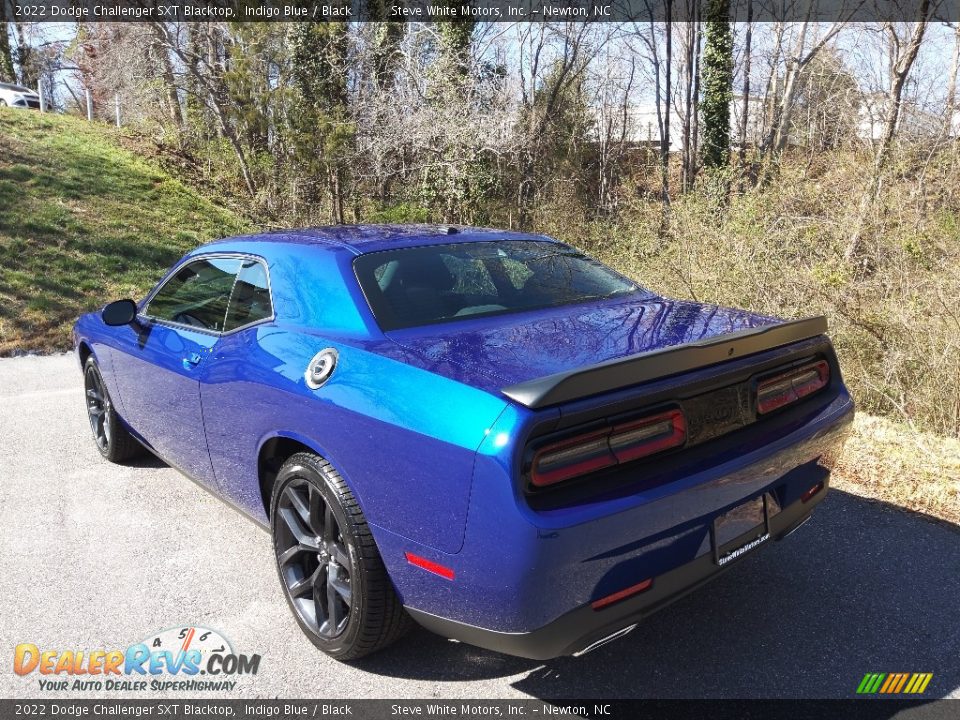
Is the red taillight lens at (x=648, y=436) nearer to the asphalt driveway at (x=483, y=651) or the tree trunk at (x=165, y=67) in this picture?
the asphalt driveway at (x=483, y=651)

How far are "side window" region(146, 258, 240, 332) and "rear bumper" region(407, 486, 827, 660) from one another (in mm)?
1855

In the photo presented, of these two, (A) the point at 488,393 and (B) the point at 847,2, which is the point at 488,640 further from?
(B) the point at 847,2

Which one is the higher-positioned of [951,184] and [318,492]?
[951,184]

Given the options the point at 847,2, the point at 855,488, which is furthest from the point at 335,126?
the point at 855,488

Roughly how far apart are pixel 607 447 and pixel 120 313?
306 centimetres

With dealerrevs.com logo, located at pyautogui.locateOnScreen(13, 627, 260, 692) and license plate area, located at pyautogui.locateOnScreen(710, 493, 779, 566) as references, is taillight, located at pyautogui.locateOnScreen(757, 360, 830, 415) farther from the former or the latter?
dealerrevs.com logo, located at pyautogui.locateOnScreen(13, 627, 260, 692)

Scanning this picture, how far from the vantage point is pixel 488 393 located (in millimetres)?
2029

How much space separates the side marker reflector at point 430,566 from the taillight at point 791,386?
1224mm

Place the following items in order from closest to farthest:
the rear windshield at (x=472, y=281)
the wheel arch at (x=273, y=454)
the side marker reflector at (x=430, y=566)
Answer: the side marker reflector at (x=430, y=566)
the wheel arch at (x=273, y=454)
the rear windshield at (x=472, y=281)

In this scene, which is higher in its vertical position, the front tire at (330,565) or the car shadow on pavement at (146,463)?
the front tire at (330,565)

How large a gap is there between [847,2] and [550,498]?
16663 millimetres

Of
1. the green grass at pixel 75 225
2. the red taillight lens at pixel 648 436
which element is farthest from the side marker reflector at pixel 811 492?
the green grass at pixel 75 225

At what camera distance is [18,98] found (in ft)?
88.2

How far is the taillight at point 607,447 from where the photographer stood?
1.99m
